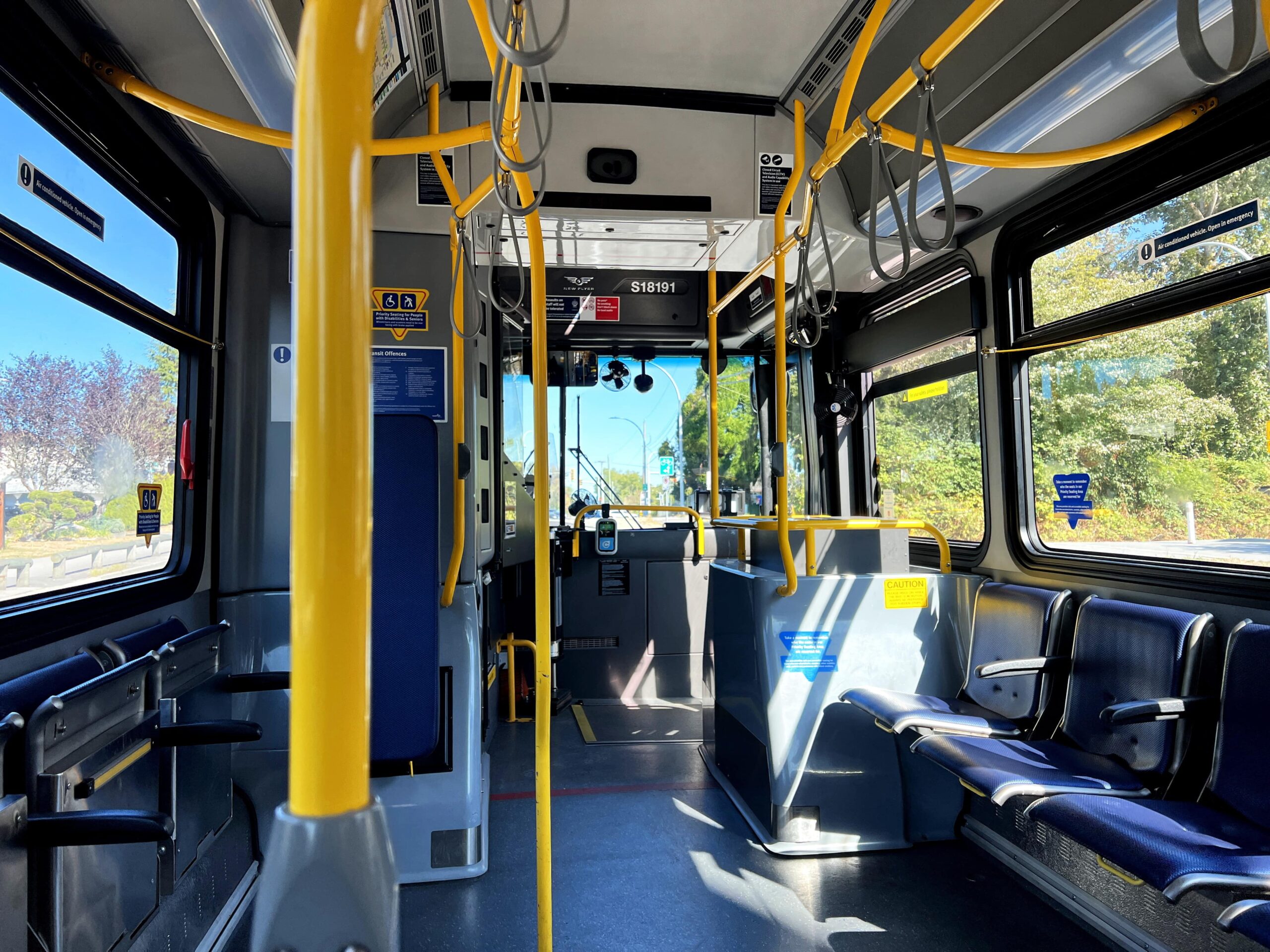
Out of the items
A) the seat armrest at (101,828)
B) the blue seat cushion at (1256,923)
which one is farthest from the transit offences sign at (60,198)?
the blue seat cushion at (1256,923)

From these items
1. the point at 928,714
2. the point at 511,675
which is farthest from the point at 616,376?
the point at 928,714

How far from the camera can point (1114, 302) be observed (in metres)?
2.82

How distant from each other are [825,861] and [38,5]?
353 cm

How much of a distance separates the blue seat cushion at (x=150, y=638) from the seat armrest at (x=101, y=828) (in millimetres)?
650

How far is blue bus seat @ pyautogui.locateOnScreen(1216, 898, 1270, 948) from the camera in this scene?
1445 mm

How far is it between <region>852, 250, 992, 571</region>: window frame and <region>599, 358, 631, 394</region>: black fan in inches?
67.2

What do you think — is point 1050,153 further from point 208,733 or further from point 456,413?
point 208,733

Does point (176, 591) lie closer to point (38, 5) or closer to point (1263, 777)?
point (38, 5)

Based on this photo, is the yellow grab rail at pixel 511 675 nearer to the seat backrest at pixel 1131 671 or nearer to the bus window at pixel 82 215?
the bus window at pixel 82 215

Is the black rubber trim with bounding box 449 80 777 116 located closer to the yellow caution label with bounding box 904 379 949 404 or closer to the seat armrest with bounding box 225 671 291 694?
the yellow caution label with bounding box 904 379 949 404

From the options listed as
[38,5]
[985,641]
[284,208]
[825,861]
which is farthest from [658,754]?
[38,5]

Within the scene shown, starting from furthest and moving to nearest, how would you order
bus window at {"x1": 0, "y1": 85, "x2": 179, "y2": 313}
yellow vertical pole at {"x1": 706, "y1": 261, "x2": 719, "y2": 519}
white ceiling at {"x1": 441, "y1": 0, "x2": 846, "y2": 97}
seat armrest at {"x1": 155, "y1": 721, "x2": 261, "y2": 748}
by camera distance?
yellow vertical pole at {"x1": 706, "y1": 261, "x2": 719, "y2": 519} → white ceiling at {"x1": 441, "y1": 0, "x2": 846, "y2": 97} → seat armrest at {"x1": 155, "y1": 721, "x2": 261, "y2": 748} → bus window at {"x1": 0, "y1": 85, "x2": 179, "y2": 313}

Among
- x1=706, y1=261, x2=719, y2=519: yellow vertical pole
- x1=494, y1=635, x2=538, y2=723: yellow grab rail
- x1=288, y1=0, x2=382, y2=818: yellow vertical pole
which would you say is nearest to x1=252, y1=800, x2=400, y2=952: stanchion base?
x1=288, y1=0, x2=382, y2=818: yellow vertical pole

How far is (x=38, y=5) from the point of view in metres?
1.77
